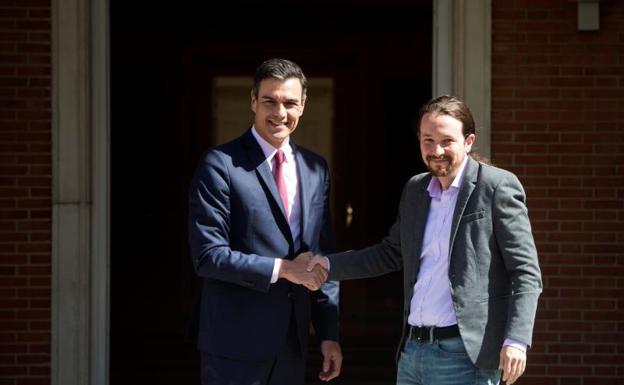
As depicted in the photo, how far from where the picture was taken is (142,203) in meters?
9.86

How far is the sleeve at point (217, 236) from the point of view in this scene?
315cm

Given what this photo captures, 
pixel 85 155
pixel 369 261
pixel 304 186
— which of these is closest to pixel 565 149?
pixel 369 261

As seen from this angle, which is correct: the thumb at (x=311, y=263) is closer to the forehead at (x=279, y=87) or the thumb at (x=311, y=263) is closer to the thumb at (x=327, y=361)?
the thumb at (x=327, y=361)

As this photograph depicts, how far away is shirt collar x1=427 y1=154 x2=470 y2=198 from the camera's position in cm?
304

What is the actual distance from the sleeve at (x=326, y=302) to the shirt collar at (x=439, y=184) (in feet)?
1.79

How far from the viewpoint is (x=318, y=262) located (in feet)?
10.8

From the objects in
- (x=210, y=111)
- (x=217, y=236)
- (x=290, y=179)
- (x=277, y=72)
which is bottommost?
(x=217, y=236)

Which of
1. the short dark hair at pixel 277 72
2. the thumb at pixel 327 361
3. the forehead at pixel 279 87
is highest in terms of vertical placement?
the short dark hair at pixel 277 72

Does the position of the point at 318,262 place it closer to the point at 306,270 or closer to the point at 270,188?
the point at 306,270

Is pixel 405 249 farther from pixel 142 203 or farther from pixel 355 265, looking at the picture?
pixel 142 203

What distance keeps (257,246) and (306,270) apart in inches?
8.2

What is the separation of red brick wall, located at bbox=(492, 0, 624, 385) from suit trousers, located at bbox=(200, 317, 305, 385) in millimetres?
2320

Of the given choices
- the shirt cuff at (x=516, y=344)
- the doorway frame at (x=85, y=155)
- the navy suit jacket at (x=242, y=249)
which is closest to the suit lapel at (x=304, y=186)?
the navy suit jacket at (x=242, y=249)

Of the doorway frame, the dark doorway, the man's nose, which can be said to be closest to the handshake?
the man's nose
